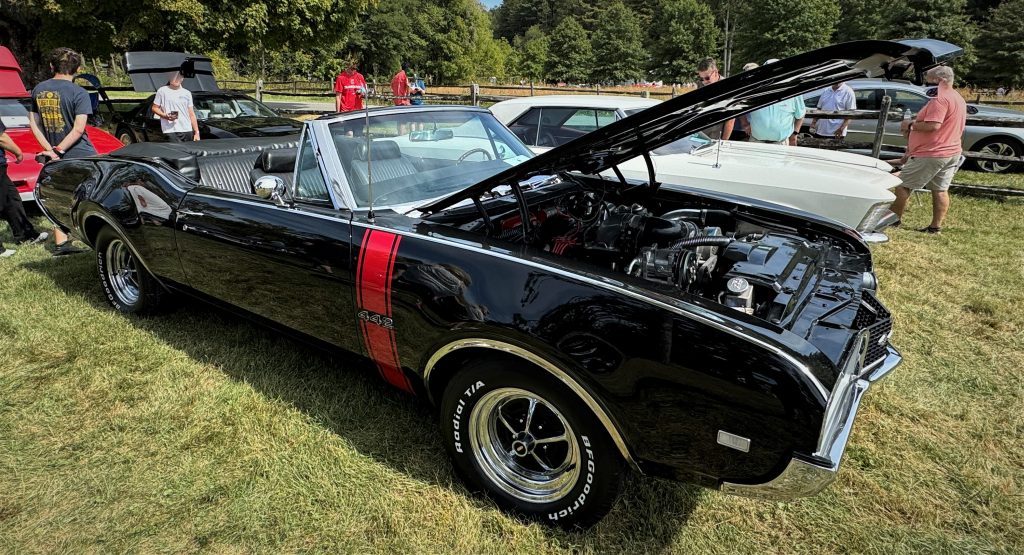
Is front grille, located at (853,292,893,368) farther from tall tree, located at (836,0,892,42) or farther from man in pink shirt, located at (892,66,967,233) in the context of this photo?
tall tree, located at (836,0,892,42)

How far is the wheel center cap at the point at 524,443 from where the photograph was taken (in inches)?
86.3

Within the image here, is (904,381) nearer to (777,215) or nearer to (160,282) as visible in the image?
(777,215)

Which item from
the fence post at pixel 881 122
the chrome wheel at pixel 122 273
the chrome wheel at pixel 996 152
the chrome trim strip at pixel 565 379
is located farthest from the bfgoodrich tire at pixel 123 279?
the chrome wheel at pixel 996 152

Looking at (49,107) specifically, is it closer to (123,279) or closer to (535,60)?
(123,279)

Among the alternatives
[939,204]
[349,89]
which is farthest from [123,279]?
[939,204]

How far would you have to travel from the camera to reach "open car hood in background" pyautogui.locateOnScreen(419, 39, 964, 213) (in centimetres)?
174

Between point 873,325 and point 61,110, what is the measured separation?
20.2ft

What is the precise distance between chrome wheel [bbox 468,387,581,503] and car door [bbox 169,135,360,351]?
0.75 m

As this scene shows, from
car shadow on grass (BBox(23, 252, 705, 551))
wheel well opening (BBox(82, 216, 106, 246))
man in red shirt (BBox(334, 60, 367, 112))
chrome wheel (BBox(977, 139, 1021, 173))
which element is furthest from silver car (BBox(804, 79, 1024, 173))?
wheel well opening (BBox(82, 216, 106, 246))

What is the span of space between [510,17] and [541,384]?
129 metres

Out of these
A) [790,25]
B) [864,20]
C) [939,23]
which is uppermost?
[864,20]

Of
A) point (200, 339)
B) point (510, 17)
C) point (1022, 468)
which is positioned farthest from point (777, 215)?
point (510, 17)

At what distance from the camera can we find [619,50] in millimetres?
63594

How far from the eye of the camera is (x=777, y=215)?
3.08 m
